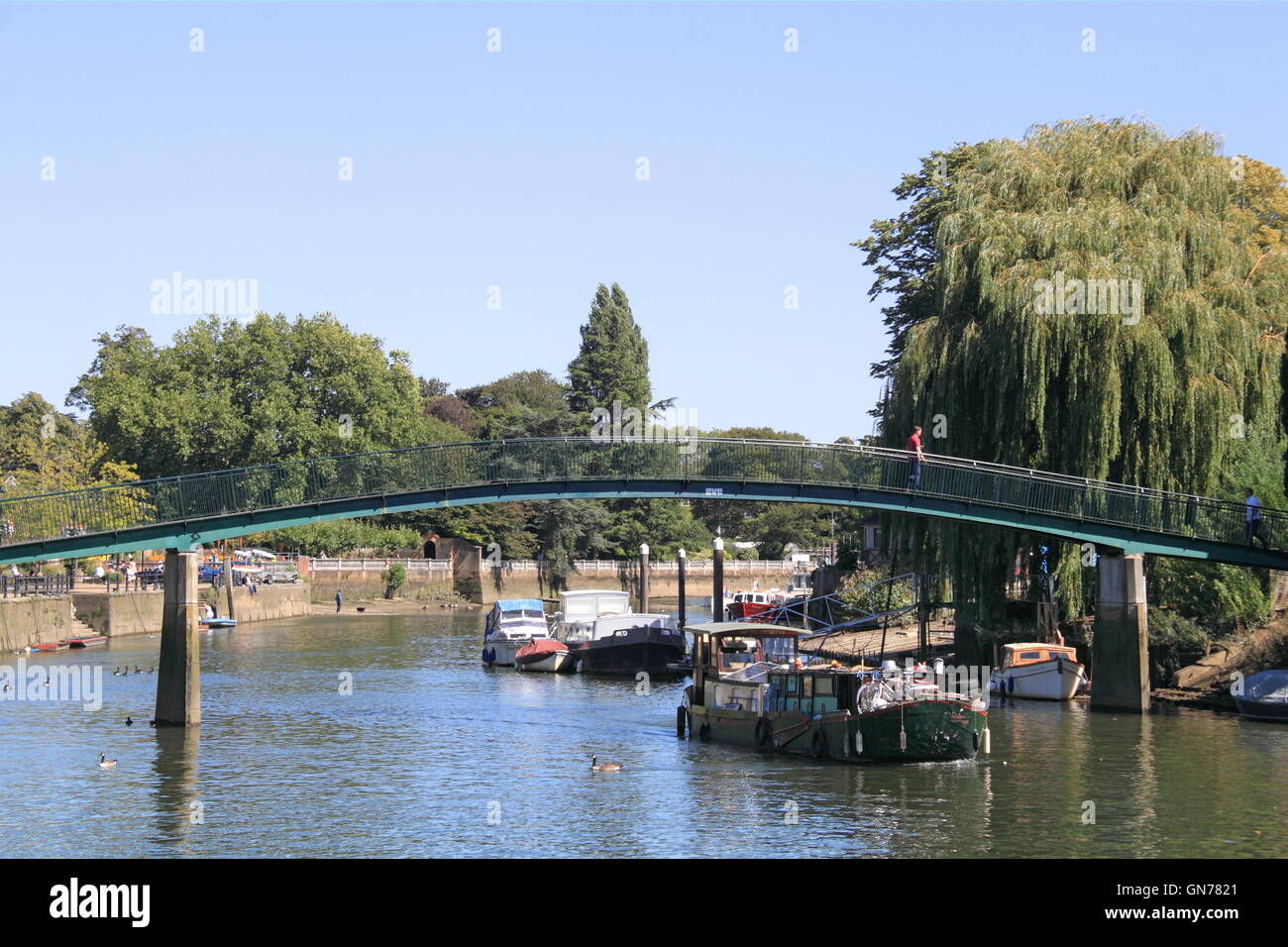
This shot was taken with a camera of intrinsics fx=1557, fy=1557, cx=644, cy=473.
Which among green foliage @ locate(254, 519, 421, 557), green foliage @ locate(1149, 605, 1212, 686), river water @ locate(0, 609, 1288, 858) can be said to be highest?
green foliage @ locate(254, 519, 421, 557)

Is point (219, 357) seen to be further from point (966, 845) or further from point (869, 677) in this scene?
point (966, 845)

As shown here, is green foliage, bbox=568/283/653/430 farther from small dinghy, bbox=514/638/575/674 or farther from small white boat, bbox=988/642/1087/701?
small white boat, bbox=988/642/1087/701

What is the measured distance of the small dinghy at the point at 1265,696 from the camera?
38188 millimetres

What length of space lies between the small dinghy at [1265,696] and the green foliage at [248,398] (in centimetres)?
8090

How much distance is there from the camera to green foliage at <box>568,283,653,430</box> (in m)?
127

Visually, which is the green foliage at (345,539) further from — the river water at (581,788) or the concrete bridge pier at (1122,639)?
the concrete bridge pier at (1122,639)

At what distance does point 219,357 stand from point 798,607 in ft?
195

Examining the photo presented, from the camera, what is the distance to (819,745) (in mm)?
33969

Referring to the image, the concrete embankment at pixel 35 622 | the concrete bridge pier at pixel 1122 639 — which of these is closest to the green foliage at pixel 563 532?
the concrete embankment at pixel 35 622

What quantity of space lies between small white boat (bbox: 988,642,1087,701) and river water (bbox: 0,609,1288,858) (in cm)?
142

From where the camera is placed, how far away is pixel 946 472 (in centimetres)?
4125

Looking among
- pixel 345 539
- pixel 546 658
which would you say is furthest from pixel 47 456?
pixel 546 658

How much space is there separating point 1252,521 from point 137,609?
55.7 m

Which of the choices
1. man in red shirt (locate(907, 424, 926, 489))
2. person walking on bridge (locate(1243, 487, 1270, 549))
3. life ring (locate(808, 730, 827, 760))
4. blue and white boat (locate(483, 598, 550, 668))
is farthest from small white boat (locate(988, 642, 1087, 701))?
blue and white boat (locate(483, 598, 550, 668))
